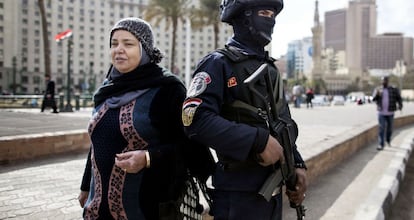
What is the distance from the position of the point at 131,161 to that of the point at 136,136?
0.15 meters

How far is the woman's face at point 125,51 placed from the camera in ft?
6.84

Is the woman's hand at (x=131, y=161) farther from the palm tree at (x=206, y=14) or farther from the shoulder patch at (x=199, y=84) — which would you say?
the palm tree at (x=206, y=14)

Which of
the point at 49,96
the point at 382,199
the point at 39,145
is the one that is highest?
the point at 49,96

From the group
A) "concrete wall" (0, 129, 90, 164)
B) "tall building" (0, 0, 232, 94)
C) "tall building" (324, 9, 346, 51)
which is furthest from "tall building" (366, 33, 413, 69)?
"concrete wall" (0, 129, 90, 164)

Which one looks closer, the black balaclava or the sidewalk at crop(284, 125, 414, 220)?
the black balaclava

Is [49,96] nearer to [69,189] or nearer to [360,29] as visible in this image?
[69,189]

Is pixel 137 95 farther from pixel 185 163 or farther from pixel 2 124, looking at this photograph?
pixel 2 124

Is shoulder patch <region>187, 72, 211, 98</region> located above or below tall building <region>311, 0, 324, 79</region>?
below

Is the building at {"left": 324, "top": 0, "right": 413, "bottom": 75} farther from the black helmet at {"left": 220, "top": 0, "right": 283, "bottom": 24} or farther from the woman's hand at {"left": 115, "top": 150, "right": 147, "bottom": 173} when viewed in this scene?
the woman's hand at {"left": 115, "top": 150, "right": 147, "bottom": 173}

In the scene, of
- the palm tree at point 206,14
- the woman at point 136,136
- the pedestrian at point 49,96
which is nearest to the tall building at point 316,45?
the palm tree at point 206,14

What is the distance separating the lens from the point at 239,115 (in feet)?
6.03

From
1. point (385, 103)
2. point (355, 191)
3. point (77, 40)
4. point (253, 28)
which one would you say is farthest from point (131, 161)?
point (77, 40)

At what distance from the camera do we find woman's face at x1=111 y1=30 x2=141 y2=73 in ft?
6.84

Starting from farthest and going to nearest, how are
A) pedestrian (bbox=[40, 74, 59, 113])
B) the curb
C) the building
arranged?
the building, pedestrian (bbox=[40, 74, 59, 113]), the curb
